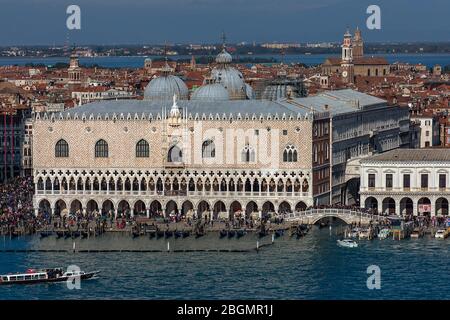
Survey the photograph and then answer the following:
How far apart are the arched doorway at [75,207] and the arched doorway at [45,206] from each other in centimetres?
66

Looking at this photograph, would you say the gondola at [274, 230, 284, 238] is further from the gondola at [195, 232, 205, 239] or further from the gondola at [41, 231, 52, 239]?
the gondola at [41, 231, 52, 239]

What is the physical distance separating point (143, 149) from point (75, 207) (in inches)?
109

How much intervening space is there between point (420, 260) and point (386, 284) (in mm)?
3823

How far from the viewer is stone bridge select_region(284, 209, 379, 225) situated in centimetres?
4097

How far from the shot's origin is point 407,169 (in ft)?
138

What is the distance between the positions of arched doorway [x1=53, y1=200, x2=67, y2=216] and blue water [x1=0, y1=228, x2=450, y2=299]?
13.8 ft

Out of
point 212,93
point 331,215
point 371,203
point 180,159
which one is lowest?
point 331,215

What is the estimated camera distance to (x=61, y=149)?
44.1m

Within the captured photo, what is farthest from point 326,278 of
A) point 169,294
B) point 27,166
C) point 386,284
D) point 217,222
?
point 27,166

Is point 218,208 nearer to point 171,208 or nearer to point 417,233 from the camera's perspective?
point 171,208

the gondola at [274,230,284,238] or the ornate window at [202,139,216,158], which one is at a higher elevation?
the ornate window at [202,139,216,158]

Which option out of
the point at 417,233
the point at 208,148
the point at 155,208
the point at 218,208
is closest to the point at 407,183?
the point at 417,233

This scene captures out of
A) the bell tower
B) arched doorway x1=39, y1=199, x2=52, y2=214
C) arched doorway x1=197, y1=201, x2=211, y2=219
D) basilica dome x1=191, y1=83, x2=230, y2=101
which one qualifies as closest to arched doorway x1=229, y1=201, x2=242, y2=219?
arched doorway x1=197, y1=201, x2=211, y2=219
